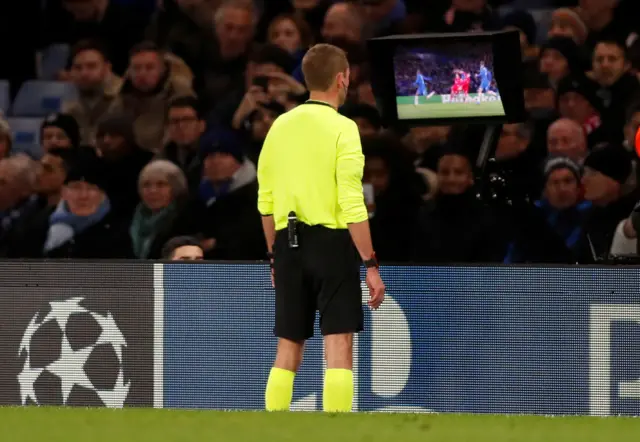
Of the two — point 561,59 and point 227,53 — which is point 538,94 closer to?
point 561,59

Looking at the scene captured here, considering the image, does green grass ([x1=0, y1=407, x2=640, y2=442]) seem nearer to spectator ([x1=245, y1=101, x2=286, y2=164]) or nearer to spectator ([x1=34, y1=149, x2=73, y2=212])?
spectator ([x1=245, y1=101, x2=286, y2=164])

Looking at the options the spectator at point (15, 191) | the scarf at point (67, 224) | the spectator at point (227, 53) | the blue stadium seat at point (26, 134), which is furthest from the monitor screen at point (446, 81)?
the blue stadium seat at point (26, 134)

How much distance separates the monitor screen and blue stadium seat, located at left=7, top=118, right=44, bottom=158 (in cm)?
315

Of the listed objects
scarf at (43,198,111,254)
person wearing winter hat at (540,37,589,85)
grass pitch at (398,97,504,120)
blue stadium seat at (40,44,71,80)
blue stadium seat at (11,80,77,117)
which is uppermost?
blue stadium seat at (40,44,71,80)

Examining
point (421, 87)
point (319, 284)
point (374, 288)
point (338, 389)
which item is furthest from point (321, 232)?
point (421, 87)

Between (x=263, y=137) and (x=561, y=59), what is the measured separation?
199cm

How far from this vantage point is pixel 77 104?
897 centimetres

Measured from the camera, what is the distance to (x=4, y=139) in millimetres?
8703

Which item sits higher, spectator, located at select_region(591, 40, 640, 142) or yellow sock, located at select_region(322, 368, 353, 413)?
spectator, located at select_region(591, 40, 640, 142)

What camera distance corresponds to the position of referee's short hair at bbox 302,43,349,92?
5164 mm

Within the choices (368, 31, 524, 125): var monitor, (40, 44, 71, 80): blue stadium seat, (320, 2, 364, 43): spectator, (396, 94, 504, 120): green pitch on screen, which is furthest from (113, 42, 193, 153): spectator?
(396, 94, 504, 120): green pitch on screen

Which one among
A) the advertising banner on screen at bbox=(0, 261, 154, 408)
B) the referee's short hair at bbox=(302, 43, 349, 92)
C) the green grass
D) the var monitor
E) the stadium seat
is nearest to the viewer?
the green grass

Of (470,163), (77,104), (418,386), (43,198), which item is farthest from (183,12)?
(418,386)

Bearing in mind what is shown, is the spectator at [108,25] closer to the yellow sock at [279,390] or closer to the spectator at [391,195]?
the spectator at [391,195]
